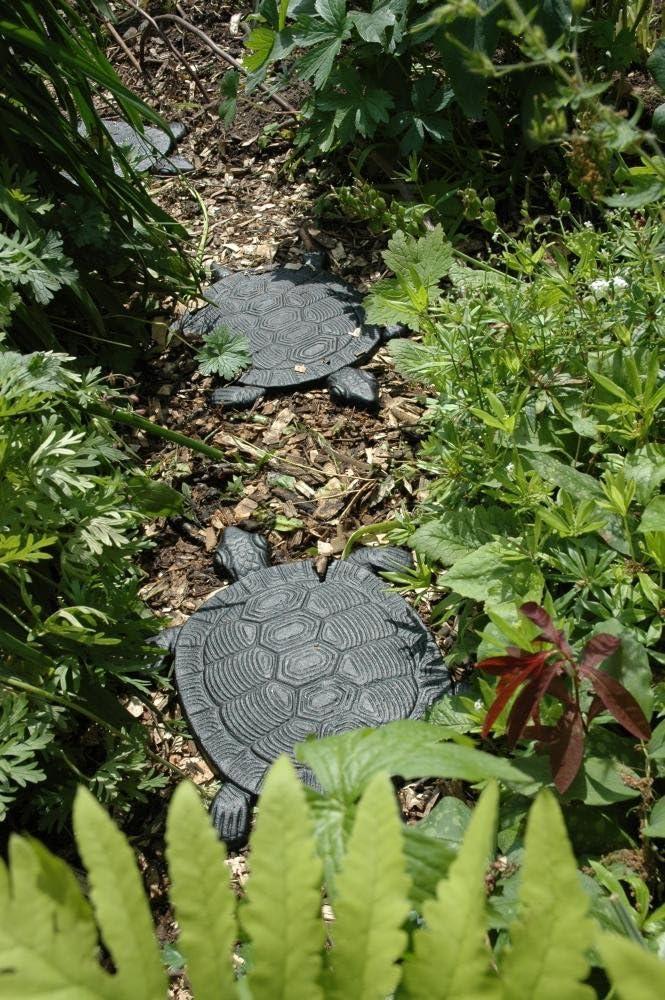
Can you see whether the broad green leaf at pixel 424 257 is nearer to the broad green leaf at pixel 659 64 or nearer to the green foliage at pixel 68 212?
the broad green leaf at pixel 659 64

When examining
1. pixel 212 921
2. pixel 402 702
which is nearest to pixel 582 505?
pixel 402 702

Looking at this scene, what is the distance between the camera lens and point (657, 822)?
1280 mm

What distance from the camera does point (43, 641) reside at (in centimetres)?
170

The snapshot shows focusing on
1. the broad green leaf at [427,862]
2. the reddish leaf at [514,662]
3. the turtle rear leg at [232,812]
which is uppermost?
the broad green leaf at [427,862]

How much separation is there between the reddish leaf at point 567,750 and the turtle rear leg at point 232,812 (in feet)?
2.68

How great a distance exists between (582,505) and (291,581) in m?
0.99

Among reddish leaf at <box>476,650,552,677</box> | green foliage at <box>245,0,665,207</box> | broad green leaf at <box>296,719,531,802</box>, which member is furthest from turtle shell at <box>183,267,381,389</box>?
broad green leaf at <box>296,719,531,802</box>

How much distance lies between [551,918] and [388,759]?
0.41 m

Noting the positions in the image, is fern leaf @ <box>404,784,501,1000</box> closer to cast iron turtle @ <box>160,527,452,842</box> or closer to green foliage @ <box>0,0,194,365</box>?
cast iron turtle @ <box>160,527,452,842</box>

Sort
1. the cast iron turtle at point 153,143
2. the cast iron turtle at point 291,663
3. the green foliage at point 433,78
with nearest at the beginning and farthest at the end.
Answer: the cast iron turtle at point 291,663 < the green foliage at point 433,78 < the cast iron turtle at point 153,143

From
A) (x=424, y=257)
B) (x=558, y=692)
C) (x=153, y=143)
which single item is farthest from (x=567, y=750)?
(x=153, y=143)

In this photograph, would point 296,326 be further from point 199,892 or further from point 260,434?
point 199,892

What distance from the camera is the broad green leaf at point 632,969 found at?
0.50 m

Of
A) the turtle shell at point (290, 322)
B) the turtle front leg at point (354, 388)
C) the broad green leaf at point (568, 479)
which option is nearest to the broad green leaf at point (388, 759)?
the broad green leaf at point (568, 479)
